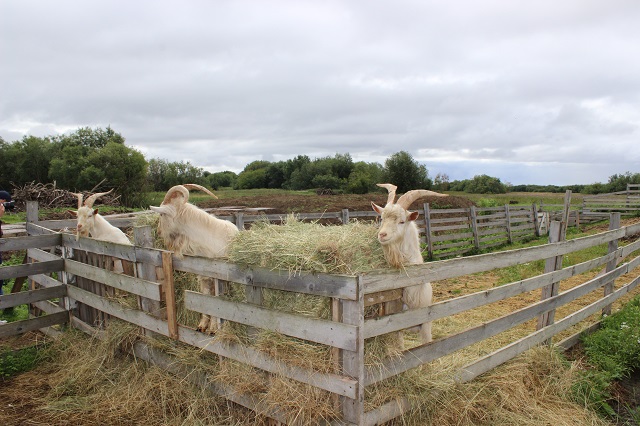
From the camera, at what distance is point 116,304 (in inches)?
206

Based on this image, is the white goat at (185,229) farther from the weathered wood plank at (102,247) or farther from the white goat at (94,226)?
the white goat at (94,226)

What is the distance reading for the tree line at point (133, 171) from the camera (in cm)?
3016

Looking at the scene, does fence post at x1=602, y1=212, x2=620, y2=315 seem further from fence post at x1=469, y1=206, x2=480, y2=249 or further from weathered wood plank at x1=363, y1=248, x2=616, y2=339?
fence post at x1=469, y1=206, x2=480, y2=249

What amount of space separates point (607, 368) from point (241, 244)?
4932mm

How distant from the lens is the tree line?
3016cm

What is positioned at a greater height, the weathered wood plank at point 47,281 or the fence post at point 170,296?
the fence post at point 170,296

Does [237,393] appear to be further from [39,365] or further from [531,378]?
[39,365]

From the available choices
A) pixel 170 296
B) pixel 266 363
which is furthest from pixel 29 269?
pixel 266 363

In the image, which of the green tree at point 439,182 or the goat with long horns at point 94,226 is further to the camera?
the green tree at point 439,182

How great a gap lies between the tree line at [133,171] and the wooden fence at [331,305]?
11.9 m

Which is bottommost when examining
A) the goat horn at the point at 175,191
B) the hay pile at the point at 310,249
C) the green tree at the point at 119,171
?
the hay pile at the point at 310,249

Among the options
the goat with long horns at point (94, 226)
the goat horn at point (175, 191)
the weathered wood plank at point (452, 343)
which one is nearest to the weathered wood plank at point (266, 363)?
the weathered wood plank at point (452, 343)

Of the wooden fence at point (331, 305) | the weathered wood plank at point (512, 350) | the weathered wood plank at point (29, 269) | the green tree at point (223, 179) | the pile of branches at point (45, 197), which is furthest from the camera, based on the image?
the green tree at point (223, 179)

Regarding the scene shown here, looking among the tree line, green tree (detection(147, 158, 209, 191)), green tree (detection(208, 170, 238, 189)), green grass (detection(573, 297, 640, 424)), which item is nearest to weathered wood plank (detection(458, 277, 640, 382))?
green grass (detection(573, 297, 640, 424))
